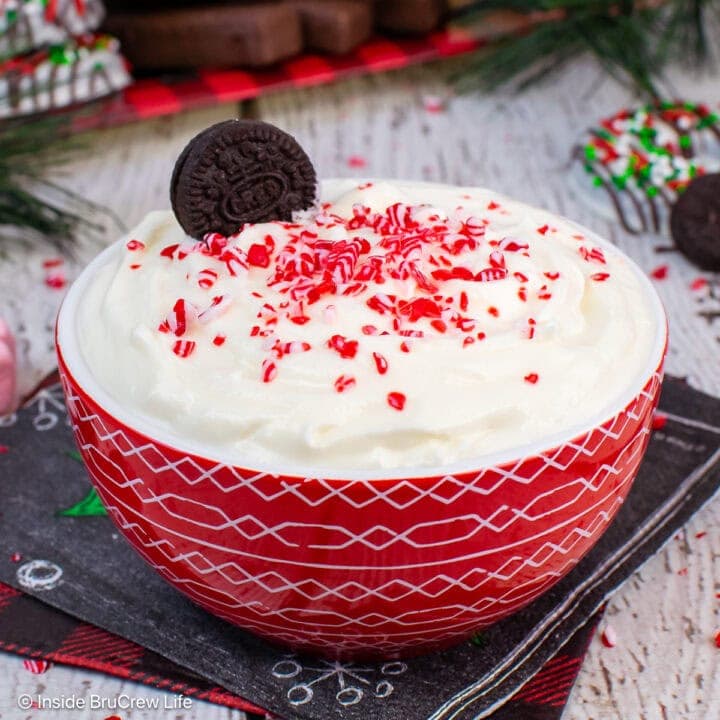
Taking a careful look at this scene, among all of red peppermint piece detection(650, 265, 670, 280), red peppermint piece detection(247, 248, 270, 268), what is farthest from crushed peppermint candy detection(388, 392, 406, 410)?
red peppermint piece detection(650, 265, 670, 280)

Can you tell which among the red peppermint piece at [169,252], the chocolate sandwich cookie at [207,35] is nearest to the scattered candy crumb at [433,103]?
the chocolate sandwich cookie at [207,35]

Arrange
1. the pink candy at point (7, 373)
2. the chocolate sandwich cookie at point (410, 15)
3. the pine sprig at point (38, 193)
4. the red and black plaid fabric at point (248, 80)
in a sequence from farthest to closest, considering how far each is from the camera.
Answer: the chocolate sandwich cookie at point (410, 15)
the red and black plaid fabric at point (248, 80)
the pine sprig at point (38, 193)
the pink candy at point (7, 373)

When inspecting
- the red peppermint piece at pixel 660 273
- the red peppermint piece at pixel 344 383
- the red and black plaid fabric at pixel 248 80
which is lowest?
the red peppermint piece at pixel 660 273

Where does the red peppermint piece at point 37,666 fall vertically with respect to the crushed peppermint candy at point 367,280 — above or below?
below

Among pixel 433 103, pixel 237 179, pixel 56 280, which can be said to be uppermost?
pixel 237 179

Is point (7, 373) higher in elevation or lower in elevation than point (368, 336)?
lower

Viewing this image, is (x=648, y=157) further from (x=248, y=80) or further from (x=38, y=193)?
(x=38, y=193)

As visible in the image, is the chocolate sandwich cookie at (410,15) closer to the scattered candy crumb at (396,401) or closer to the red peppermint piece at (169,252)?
the red peppermint piece at (169,252)

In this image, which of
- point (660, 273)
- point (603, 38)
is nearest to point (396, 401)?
point (660, 273)
